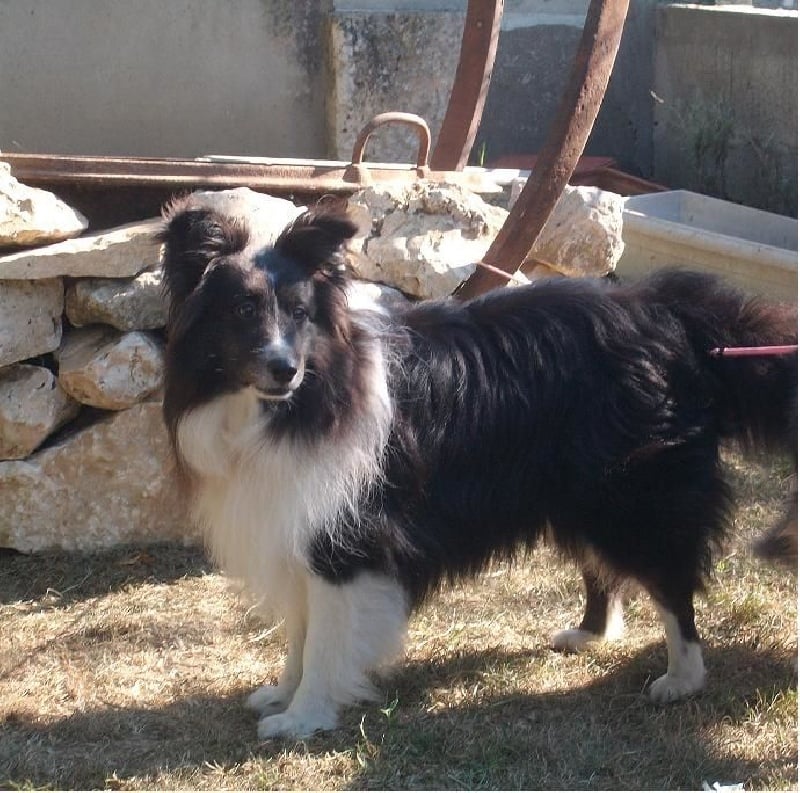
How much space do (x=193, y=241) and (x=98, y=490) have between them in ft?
5.91

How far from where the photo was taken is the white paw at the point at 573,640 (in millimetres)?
4406

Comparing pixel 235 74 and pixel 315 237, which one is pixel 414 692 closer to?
pixel 315 237

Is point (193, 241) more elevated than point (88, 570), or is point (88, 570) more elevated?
point (193, 241)

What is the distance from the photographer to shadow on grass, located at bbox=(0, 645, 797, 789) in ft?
11.7

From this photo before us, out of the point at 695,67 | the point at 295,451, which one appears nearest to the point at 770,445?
the point at 295,451

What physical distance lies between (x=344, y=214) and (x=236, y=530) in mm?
1038

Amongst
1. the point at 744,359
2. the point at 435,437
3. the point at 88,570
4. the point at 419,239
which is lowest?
the point at 88,570

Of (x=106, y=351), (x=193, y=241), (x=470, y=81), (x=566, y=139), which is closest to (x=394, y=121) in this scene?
(x=470, y=81)

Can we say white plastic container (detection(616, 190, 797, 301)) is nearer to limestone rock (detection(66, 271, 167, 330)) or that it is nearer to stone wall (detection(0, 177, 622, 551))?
stone wall (detection(0, 177, 622, 551))

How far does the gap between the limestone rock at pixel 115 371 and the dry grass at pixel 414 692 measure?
695mm

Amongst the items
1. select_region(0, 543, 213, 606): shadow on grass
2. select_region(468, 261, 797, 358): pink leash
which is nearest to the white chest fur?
select_region(468, 261, 797, 358): pink leash

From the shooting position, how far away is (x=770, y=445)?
157 inches

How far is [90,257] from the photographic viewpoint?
4.78m

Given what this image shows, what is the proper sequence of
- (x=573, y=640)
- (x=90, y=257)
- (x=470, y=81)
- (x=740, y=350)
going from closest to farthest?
1. (x=740, y=350)
2. (x=573, y=640)
3. (x=90, y=257)
4. (x=470, y=81)
